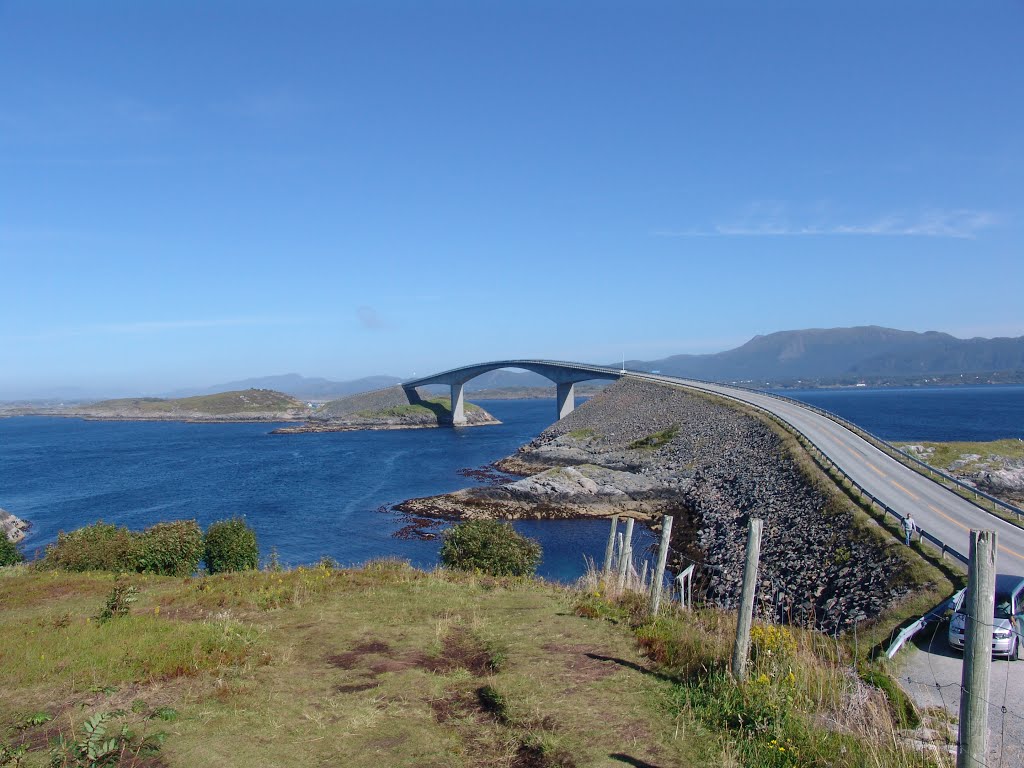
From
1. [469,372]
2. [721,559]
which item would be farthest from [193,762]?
[469,372]

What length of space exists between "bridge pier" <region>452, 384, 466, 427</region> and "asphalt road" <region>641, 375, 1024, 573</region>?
92537 millimetres

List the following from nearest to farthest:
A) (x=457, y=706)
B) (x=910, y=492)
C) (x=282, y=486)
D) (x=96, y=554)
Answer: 1. (x=457, y=706)
2. (x=96, y=554)
3. (x=910, y=492)
4. (x=282, y=486)

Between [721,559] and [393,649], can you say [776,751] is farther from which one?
[721,559]

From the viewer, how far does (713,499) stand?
4378 cm

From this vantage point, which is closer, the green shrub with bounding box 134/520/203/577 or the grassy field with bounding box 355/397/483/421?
the green shrub with bounding box 134/520/203/577

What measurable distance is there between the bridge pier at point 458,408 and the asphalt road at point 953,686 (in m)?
128

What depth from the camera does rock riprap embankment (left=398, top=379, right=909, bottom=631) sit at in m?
24.1

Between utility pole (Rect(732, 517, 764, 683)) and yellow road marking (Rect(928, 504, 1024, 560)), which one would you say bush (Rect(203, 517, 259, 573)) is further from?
yellow road marking (Rect(928, 504, 1024, 560))

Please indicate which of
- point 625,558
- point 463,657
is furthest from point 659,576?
point 463,657

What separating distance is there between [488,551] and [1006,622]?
14206mm

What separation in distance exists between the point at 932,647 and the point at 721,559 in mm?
15528

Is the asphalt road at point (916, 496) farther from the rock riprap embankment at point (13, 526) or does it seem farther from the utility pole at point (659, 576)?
the rock riprap embankment at point (13, 526)

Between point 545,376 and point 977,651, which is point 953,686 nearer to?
point 977,651

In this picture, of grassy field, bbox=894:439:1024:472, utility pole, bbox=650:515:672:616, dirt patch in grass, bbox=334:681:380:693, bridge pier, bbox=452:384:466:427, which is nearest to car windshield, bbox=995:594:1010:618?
utility pole, bbox=650:515:672:616
